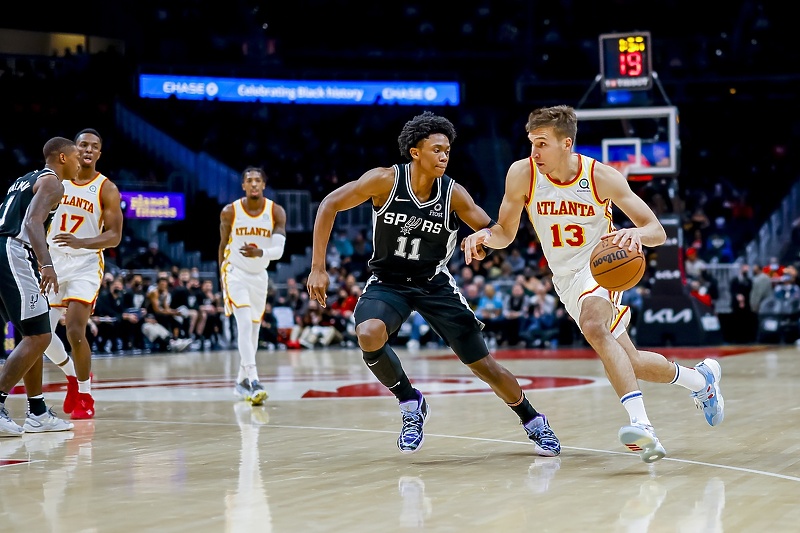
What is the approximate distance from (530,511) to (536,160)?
2.21 meters

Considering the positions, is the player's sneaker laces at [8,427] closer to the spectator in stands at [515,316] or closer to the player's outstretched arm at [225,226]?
the player's outstretched arm at [225,226]

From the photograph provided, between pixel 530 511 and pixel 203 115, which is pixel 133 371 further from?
pixel 203 115

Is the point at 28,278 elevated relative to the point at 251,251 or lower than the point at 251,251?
lower

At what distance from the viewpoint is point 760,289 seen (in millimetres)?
19672

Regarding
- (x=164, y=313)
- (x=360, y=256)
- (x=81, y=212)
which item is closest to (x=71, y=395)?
(x=81, y=212)

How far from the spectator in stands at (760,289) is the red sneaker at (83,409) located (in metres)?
14.6

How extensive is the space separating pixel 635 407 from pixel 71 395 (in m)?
4.54

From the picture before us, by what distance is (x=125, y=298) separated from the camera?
18.7 m

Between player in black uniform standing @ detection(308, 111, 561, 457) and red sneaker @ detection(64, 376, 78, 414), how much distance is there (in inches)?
115

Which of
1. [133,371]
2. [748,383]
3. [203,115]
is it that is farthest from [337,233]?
[748,383]

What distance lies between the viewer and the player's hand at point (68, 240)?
25.6 ft

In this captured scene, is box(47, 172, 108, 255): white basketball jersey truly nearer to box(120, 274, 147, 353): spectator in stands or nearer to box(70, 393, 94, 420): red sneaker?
box(70, 393, 94, 420): red sneaker

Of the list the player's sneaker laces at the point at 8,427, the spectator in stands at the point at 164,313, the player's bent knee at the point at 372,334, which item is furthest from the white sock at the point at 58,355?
the spectator in stands at the point at 164,313

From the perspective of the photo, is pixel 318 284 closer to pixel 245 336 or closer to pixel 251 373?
pixel 251 373
